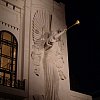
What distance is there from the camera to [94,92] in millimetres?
21500

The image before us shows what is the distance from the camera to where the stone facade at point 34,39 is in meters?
15.2

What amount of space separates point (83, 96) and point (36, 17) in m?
4.85

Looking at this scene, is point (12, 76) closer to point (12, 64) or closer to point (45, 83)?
point (12, 64)

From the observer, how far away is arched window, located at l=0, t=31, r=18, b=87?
14.4 m

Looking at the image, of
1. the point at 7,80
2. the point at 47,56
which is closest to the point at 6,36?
the point at 7,80

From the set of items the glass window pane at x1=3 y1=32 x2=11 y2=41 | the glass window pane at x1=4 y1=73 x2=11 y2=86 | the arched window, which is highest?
the glass window pane at x1=3 y1=32 x2=11 y2=41

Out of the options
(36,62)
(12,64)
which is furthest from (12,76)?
(36,62)

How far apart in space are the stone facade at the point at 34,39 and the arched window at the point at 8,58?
21 cm

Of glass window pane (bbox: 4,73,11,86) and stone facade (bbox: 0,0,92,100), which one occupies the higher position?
stone facade (bbox: 0,0,92,100)

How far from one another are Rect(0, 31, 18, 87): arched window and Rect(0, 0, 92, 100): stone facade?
207mm

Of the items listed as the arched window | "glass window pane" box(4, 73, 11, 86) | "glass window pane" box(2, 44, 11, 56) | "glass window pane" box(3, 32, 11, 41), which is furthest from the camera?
"glass window pane" box(3, 32, 11, 41)

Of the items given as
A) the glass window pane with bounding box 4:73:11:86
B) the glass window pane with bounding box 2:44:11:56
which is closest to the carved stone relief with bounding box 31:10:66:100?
the glass window pane with bounding box 2:44:11:56

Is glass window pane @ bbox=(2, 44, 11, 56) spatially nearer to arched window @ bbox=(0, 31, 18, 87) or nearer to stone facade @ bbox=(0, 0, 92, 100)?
arched window @ bbox=(0, 31, 18, 87)

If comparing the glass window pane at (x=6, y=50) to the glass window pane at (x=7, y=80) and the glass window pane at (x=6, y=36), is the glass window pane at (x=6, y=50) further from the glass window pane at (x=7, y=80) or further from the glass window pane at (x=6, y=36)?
the glass window pane at (x=7, y=80)
